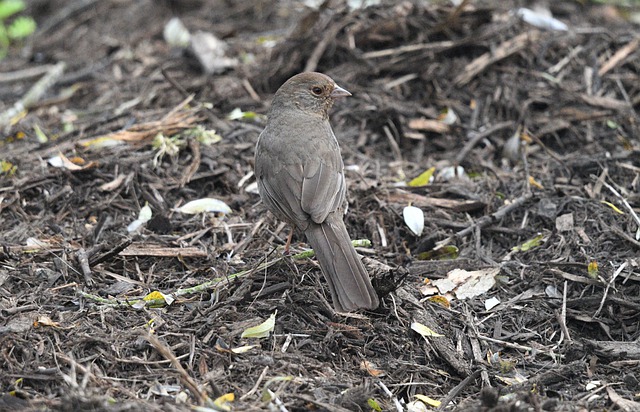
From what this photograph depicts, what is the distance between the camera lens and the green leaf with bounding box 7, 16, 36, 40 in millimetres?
10008

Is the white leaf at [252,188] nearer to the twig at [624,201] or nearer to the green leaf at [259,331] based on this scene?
the green leaf at [259,331]

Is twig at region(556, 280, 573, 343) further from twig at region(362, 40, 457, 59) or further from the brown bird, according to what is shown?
twig at region(362, 40, 457, 59)

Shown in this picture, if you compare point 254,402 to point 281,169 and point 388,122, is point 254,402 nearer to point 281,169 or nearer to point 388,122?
point 281,169

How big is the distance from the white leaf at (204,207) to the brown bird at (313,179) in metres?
0.50

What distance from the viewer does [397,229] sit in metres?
5.96

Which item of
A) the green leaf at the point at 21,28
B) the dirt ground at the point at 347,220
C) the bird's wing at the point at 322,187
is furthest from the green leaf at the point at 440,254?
the green leaf at the point at 21,28

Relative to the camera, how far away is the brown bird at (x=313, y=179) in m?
4.66

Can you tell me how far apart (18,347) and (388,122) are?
4.19 meters

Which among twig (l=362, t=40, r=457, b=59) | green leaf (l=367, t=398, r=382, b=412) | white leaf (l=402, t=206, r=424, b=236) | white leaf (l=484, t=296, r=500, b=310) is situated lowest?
white leaf (l=484, t=296, r=500, b=310)

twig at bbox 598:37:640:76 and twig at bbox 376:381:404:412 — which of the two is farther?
twig at bbox 598:37:640:76

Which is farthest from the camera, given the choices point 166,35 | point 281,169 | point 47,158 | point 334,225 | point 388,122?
point 166,35

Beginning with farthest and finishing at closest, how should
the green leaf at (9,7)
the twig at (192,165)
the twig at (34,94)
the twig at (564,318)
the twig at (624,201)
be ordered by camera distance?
the green leaf at (9,7)
the twig at (34,94)
the twig at (192,165)
the twig at (624,201)
the twig at (564,318)

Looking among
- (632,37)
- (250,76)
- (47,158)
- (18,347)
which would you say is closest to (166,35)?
(250,76)

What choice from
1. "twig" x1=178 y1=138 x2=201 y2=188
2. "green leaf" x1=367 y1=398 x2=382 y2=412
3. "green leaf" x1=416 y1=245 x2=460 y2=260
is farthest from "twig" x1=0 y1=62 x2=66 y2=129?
"green leaf" x1=367 y1=398 x2=382 y2=412
